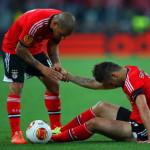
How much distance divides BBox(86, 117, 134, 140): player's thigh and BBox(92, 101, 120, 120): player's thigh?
29 cm

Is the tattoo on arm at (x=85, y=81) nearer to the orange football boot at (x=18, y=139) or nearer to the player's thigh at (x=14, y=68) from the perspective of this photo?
the player's thigh at (x=14, y=68)

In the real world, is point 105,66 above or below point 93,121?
above

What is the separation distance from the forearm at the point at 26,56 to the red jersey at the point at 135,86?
3.90ft

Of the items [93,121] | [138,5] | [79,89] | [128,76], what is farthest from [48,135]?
[138,5]

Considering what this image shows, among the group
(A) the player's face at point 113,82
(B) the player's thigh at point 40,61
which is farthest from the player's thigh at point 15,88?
(A) the player's face at point 113,82

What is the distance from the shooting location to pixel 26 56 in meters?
8.98

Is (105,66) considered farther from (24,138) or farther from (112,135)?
(24,138)

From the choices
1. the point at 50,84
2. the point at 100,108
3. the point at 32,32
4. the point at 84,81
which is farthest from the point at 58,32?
the point at 50,84

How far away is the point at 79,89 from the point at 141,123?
26.3 ft

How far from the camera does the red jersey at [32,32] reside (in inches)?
352

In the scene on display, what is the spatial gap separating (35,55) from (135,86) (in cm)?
171

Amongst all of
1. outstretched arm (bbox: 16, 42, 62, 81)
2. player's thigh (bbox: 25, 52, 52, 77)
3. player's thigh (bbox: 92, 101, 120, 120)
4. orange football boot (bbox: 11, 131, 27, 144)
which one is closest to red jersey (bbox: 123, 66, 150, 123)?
player's thigh (bbox: 92, 101, 120, 120)

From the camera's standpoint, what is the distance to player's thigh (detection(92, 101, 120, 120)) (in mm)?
8741

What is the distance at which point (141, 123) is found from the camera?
8383 millimetres
